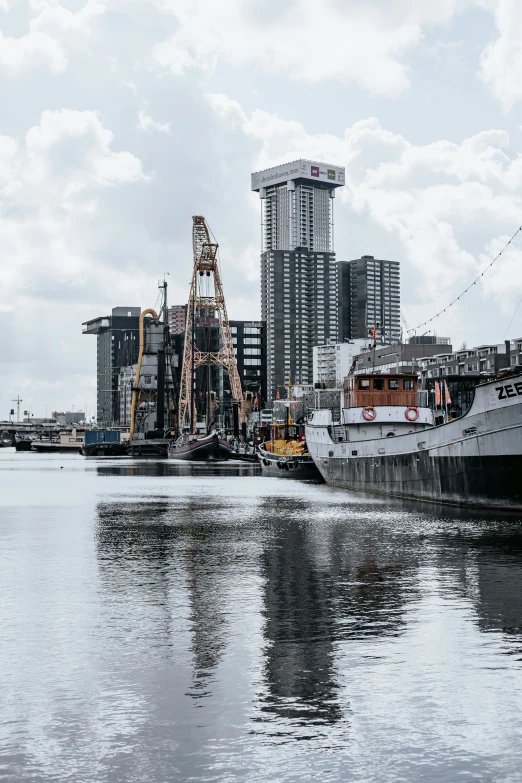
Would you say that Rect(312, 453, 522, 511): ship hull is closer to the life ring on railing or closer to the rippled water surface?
the life ring on railing

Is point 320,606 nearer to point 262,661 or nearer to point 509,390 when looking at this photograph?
point 262,661

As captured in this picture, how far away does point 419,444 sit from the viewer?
48.3m

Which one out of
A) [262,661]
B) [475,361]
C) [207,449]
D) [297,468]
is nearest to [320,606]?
[262,661]

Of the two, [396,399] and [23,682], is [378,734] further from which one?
[396,399]

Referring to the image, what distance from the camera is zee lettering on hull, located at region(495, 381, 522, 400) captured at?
1513 inches

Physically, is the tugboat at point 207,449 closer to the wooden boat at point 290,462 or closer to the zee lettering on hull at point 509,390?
the wooden boat at point 290,462

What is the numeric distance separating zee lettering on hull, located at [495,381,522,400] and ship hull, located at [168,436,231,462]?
115 metres

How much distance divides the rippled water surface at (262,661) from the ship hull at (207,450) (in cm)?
12235

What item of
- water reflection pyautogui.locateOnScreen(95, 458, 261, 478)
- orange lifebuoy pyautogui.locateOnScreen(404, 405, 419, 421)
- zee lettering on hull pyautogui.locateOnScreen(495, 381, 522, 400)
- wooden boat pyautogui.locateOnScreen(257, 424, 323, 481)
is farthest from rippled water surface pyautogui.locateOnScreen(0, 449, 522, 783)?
water reflection pyautogui.locateOnScreen(95, 458, 261, 478)

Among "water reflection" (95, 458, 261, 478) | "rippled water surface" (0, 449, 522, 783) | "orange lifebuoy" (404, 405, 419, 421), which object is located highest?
"orange lifebuoy" (404, 405, 419, 421)

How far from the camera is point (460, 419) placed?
42594 millimetres

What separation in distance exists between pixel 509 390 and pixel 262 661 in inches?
1080

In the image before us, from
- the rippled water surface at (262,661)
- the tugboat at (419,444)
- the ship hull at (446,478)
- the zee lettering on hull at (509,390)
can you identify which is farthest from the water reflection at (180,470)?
the rippled water surface at (262,661)

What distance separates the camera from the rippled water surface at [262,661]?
10102 millimetres
